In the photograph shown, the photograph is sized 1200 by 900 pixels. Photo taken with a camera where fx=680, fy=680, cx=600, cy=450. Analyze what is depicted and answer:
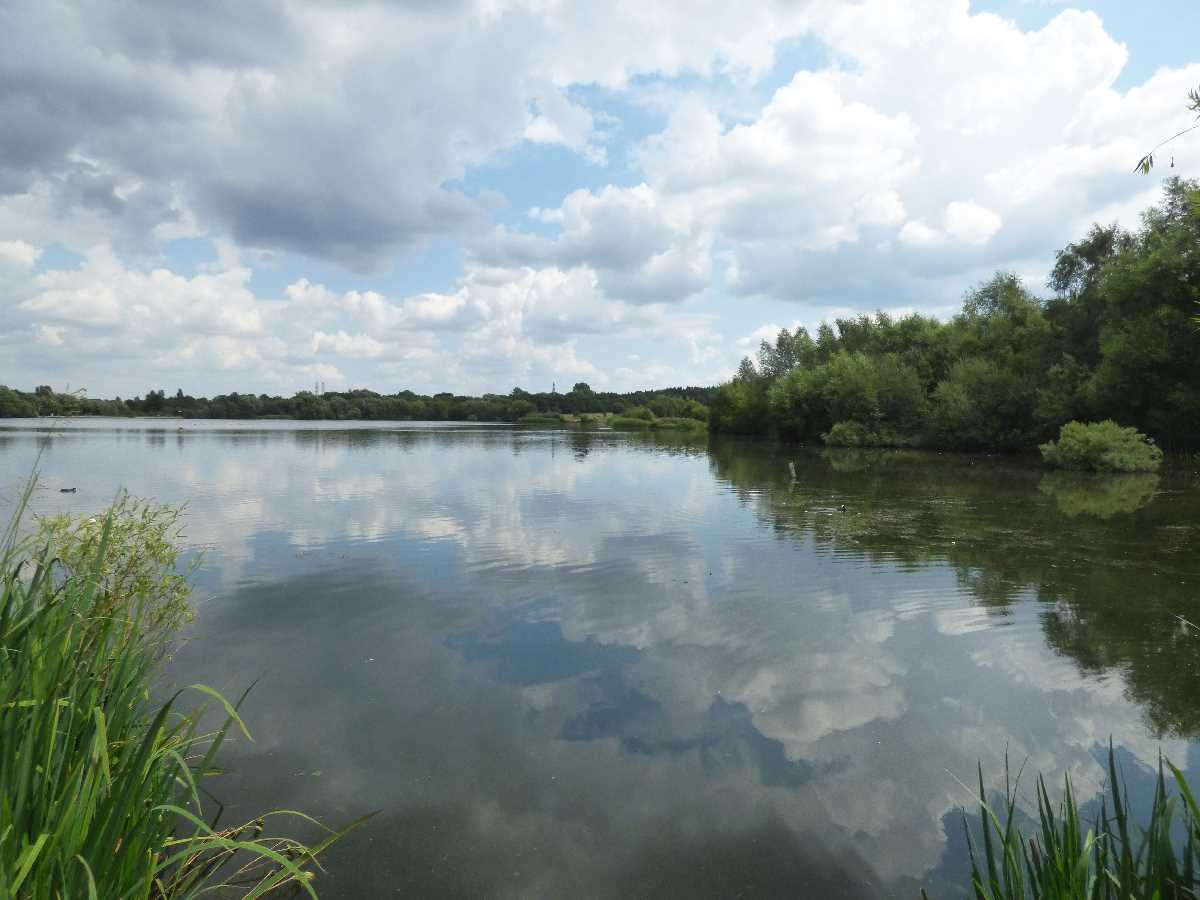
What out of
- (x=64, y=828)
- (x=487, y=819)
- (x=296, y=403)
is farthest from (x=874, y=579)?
(x=296, y=403)

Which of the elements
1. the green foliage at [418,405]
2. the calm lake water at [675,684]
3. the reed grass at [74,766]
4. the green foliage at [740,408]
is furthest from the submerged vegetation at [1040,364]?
the green foliage at [418,405]

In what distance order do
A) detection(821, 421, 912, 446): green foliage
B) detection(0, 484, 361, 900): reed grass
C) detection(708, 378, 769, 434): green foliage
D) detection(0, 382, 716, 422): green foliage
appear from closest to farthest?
1. detection(0, 484, 361, 900): reed grass
2. detection(821, 421, 912, 446): green foliage
3. detection(708, 378, 769, 434): green foliage
4. detection(0, 382, 716, 422): green foliage

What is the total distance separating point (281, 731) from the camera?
6.84 meters

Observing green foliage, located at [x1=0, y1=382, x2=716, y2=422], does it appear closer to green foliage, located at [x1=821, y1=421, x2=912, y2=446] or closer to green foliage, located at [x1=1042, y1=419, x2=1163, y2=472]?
green foliage, located at [x1=821, y1=421, x2=912, y2=446]

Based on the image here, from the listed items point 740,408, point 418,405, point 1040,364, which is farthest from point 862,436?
point 418,405

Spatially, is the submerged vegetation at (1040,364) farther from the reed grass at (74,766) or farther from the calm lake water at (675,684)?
the reed grass at (74,766)

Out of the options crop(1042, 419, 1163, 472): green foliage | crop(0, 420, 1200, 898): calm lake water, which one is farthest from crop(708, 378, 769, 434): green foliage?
crop(0, 420, 1200, 898): calm lake water

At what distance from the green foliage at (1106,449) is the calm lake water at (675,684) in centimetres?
1821

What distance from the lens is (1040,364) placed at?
154 ft

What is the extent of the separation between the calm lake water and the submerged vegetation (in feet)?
63.4

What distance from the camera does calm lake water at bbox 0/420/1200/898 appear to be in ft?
17.0

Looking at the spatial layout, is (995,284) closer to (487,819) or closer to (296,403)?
(487,819)

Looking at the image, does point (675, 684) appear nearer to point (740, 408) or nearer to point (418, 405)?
point (740, 408)

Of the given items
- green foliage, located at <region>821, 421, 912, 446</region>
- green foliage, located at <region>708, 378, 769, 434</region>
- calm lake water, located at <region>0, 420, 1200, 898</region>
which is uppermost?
green foliage, located at <region>708, 378, 769, 434</region>
